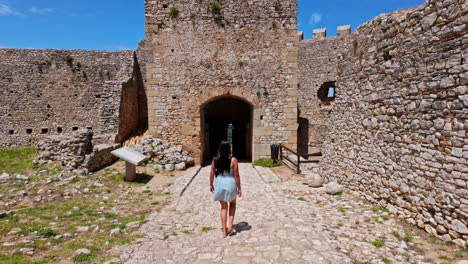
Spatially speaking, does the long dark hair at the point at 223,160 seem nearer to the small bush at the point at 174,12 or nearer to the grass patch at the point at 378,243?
the grass patch at the point at 378,243

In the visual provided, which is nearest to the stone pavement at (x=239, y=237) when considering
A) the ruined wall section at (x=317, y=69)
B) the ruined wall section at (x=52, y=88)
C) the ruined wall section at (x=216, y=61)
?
the ruined wall section at (x=216, y=61)

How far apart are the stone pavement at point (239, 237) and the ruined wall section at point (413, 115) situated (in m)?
1.74

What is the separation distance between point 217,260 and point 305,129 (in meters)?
15.2

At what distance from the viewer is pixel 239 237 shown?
13.8ft

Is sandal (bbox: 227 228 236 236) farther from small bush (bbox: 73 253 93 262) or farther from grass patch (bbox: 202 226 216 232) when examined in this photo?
small bush (bbox: 73 253 93 262)

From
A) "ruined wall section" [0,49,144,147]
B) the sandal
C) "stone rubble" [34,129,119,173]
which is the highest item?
"ruined wall section" [0,49,144,147]

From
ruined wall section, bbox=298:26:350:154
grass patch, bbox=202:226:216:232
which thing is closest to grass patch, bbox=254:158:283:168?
grass patch, bbox=202:226:216:232

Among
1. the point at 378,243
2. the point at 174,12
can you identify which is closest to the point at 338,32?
the point at 174,12

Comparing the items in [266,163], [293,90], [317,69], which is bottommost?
[266,163]

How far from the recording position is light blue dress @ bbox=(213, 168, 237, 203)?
4.22m

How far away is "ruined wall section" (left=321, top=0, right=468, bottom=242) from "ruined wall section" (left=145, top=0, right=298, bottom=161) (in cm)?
465

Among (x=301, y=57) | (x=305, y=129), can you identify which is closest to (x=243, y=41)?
(x=305, y=129)

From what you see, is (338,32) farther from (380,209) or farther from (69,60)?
(69,60)

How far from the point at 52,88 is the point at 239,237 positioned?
16.4m
